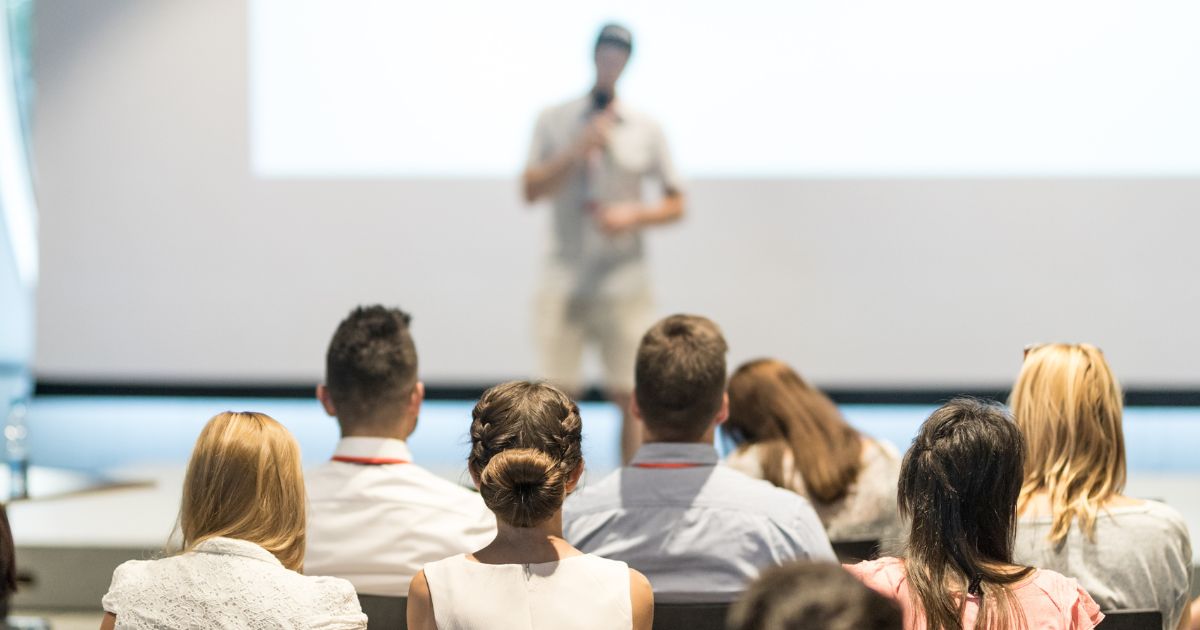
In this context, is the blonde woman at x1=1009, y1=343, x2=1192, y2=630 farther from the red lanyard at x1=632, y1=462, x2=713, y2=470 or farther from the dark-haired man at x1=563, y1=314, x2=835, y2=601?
the red lanyard at x1=632, y1=462, x2=713, y2=470

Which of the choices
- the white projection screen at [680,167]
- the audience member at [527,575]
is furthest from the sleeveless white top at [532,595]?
the white projection screen at [680,167]

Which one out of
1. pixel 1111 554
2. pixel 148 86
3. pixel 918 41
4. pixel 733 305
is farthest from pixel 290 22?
pixel 1111 554

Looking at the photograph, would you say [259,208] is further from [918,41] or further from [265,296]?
[918,41]

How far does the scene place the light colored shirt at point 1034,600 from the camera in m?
1.40

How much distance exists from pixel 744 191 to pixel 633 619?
380cm

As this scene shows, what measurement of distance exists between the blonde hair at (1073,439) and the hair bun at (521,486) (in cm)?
86

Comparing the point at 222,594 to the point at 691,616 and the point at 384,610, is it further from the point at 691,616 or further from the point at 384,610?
the point at 691,616

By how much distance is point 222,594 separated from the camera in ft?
4.90

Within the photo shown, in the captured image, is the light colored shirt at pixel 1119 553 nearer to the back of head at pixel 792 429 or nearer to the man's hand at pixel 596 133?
the back of head at pixel 792 429

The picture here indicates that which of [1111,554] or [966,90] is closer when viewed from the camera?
[1111,554]

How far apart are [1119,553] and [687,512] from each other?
669mm

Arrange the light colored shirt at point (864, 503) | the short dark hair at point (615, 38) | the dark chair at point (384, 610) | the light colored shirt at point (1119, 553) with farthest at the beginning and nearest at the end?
the short dark hair at point (615, 38) → the light colored shirt at point (864, 503) → the light colored shirt at point (1119, 553) → the dark chair at point (384, 610)

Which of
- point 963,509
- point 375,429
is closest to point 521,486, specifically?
point 963,509

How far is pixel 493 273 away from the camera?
205 inches
